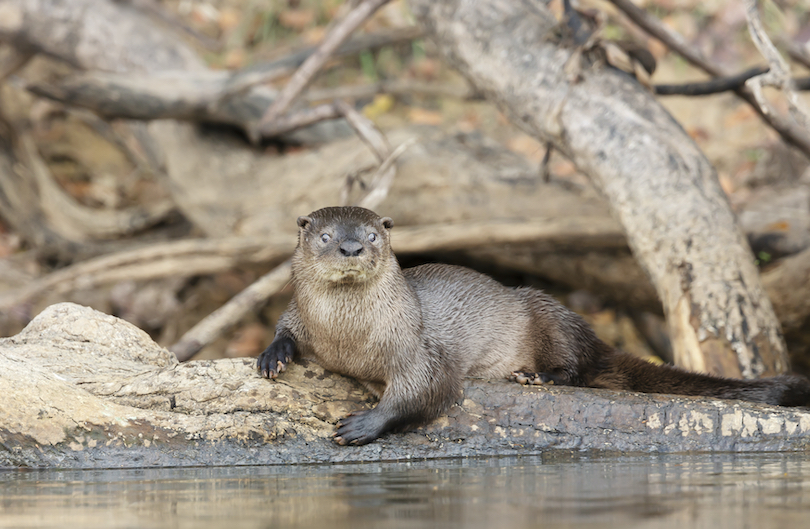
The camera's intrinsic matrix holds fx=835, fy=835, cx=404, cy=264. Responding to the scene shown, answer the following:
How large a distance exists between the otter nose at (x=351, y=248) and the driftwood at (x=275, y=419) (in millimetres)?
480

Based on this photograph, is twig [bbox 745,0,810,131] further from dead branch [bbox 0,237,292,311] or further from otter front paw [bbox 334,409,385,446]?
dead branch [bbox 0,237,292,311]

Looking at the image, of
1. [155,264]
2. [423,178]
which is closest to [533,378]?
[423,178]

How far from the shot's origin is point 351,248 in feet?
7.89

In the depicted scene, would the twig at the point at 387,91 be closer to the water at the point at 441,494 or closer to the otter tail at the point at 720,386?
the otter tail at the point at 720,386

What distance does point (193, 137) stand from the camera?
5.12 metres

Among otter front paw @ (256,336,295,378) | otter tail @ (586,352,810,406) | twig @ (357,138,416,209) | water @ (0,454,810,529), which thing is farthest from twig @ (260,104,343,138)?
water @ (0,454,810,529)

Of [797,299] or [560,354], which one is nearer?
[560,354]

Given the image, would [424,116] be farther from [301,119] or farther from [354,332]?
[354,332]

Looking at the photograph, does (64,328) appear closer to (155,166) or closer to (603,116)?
(603,116)

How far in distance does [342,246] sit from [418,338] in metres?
0.41

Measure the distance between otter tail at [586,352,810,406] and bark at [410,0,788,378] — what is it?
297 millimetres

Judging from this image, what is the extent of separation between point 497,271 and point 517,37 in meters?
1.56

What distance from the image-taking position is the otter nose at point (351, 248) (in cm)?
240

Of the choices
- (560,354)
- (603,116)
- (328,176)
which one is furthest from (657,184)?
(328,176)
